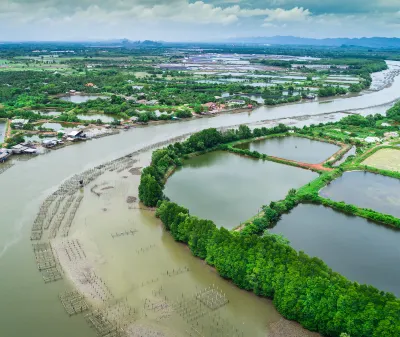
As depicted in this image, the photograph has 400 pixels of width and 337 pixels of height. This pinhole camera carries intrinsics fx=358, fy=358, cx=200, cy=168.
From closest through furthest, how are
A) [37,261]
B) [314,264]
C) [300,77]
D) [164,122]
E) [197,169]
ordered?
[314,264] < [37,261] < [197,169] < [164,122] < [300,77]

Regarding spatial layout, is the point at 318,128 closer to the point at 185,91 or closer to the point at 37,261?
the point at 185,91

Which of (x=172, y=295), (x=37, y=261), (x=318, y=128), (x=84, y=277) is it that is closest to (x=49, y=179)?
(x=37, y=261)

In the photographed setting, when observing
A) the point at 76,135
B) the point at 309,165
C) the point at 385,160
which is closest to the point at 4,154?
the point at 76,135

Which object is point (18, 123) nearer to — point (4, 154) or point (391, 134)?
point (4, 154)

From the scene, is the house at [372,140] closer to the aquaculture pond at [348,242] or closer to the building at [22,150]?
the aquaculture pond at [348,242]

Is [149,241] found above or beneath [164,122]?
beneath

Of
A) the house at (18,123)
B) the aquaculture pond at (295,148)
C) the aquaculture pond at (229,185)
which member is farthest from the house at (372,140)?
the house at (18,123)

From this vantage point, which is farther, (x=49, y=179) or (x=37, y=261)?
(x=49, y=179)

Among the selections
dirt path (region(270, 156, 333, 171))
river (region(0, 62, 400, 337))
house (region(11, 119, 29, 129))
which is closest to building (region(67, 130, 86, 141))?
river (region(0, 62, 400, 337))
